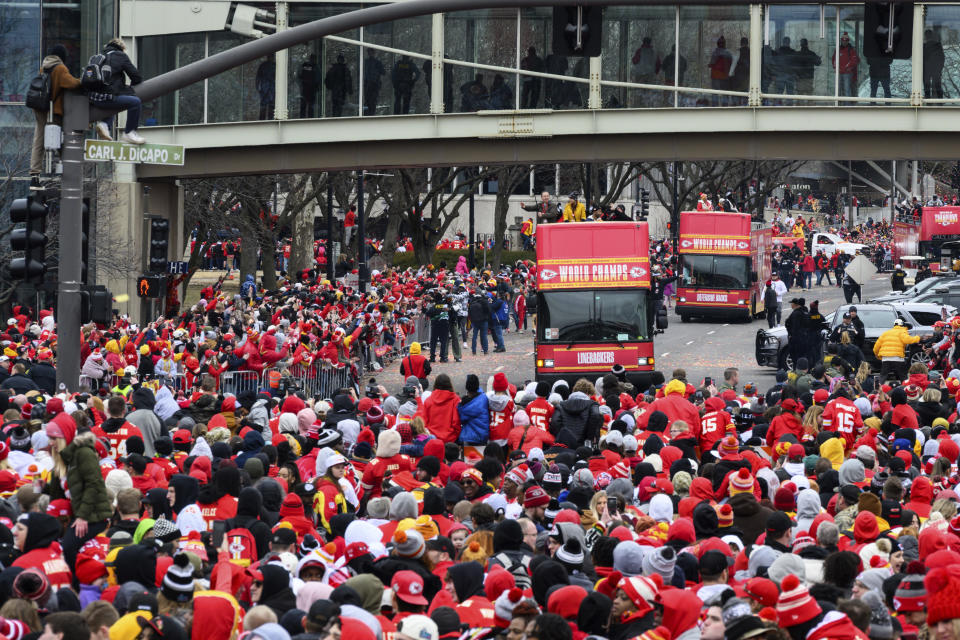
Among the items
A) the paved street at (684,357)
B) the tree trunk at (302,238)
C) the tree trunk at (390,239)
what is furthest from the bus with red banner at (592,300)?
the tree trunk at (302,238)

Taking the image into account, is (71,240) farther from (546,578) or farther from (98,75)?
(546,578)

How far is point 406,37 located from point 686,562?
2575cm

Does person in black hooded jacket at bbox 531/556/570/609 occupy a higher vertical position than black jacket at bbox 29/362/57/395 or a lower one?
lower

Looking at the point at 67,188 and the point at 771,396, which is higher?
the point at 67,188

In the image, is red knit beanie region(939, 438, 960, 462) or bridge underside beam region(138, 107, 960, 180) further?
bridge underside beam region(138, 107, 960, 180)

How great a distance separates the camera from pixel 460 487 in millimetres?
12578

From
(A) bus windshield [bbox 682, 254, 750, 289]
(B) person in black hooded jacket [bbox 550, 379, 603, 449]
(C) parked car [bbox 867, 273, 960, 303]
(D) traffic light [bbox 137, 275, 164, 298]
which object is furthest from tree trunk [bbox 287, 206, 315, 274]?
(B) person in black hooded jacket [bbox 550, 379, 603, 449]

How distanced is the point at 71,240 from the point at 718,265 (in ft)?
110

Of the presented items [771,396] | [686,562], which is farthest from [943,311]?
[686,562]

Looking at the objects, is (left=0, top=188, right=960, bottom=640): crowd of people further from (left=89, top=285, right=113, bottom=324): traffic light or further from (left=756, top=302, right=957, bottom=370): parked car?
(left=756, top=302, right=957, bottom=370): parked car

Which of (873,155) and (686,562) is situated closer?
(686,562)

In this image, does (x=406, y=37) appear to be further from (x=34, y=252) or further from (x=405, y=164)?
(x=34, y=252)

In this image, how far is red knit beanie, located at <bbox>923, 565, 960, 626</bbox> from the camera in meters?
8.08

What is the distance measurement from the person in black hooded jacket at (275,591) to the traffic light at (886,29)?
9.89 metres
